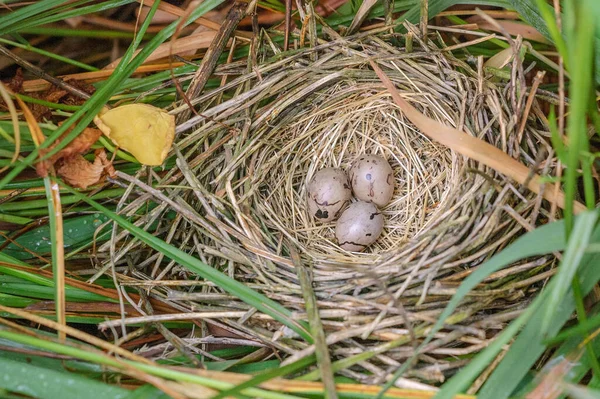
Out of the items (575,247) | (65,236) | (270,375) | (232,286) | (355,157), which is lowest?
(270,375)

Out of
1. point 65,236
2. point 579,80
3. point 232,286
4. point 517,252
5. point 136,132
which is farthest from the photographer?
point 65,236

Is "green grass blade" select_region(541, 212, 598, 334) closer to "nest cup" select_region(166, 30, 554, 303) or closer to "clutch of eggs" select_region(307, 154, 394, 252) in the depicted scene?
"nest cup" select_region(166, 30, 554, 303)

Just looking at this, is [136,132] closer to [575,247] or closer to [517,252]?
[517,252]

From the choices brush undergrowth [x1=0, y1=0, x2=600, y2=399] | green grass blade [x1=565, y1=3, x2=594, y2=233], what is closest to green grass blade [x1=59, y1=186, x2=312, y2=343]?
brush undergrowth [x1=0, y1=0, x2=600, y2=399]

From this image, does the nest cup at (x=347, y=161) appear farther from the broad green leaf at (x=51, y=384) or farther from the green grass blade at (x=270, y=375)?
the broad green leaf at (x=51, y=384)

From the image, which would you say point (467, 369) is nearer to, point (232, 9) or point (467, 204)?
point (467, 204)

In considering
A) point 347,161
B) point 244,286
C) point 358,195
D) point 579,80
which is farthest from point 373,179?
point 579,80
